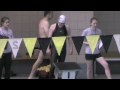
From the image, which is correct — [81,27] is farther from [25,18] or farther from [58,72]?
[58,72]

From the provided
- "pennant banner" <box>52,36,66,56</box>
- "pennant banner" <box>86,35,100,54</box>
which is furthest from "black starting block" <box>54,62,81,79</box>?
"pennant banner" <box>86,35,100,54</box>

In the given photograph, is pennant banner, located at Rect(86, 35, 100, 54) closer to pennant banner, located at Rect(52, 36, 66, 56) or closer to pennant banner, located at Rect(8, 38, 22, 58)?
pennant banner, located at Rect(52, 36, 66, 56)

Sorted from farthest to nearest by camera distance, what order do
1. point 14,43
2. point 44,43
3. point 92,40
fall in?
1. point 44,43
2. point 14,43
3. point 92,40

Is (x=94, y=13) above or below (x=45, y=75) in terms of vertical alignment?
above

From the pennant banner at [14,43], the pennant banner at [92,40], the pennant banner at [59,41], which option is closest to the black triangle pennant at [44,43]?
the pennant banner at [59,41]

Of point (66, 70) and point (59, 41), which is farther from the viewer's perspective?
point (59, 41)

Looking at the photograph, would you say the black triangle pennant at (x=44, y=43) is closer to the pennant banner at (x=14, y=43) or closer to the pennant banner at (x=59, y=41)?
the pennant banner at (x=59, y=41)

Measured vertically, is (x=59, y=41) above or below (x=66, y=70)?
above

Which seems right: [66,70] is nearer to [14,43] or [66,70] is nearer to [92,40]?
[92,40]

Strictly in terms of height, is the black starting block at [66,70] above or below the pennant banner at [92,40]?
below

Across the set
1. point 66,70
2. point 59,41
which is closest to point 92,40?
point 59,41
